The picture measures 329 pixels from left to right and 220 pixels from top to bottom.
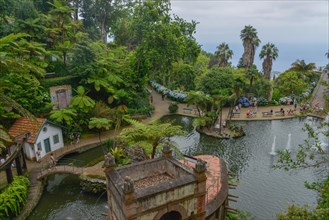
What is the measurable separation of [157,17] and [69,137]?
1649 centimetres

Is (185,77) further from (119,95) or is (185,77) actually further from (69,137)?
(69,137)

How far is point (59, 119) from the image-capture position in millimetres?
24219

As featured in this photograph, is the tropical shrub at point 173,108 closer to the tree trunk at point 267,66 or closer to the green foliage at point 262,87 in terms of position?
the green foliage at point 262,87

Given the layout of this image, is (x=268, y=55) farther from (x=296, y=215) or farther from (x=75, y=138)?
(x=296, y=215)

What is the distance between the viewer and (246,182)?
19.4 m

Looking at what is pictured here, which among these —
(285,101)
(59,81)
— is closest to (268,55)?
(285,101)

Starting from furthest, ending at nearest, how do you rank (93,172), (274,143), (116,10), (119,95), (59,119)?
(116,10) < (119,95) < (274,143) < (59,119) < (93,172)

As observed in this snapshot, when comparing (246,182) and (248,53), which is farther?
(248,53)

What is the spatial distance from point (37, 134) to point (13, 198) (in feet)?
23.6

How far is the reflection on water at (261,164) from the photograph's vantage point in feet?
56.5

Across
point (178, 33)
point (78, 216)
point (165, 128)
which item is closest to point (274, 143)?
point (165, 128)

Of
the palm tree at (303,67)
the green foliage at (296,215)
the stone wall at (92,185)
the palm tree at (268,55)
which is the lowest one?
the stone wall at (92,185)

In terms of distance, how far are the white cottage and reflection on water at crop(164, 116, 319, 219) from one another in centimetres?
1138

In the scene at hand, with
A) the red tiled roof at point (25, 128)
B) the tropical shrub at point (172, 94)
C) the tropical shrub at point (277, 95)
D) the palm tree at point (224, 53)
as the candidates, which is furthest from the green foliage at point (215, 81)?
the red tiled roof at point (25, 128)
